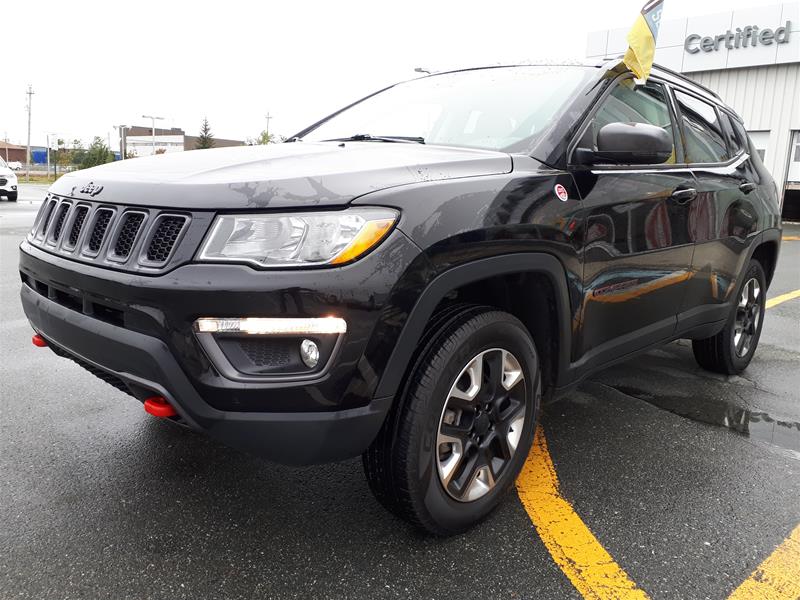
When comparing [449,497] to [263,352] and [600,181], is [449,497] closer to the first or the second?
[263,352]

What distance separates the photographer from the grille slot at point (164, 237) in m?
1.88

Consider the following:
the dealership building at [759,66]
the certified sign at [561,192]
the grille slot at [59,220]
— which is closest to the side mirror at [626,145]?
the certified sign at [561,192]

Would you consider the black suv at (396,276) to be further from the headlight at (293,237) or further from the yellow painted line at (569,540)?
the yellow painted line at (569,540)

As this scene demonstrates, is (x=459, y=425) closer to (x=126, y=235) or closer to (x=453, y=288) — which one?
(x=453, y=288)

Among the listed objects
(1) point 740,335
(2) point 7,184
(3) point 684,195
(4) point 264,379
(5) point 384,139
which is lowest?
(2) point 7,184

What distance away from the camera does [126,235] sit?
201 centimetres

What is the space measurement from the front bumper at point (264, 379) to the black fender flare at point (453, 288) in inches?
3.2

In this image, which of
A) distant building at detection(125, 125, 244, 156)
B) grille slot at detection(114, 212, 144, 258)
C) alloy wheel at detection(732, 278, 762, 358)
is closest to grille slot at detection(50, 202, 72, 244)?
grille slot at detection(114, 212, 144, 258)

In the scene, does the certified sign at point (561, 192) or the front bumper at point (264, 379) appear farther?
the certified sign at point (561, 192)

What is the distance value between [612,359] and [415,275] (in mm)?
1363

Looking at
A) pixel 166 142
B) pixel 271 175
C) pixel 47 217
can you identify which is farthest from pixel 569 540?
pixel 166 142

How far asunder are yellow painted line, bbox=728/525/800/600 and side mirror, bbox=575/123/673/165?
147 cm

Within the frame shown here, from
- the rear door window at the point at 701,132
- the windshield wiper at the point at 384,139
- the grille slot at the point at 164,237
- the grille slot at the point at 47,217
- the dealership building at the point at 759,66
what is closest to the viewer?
the grille slot at the point at 164,237

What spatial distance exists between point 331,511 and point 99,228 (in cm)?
127
